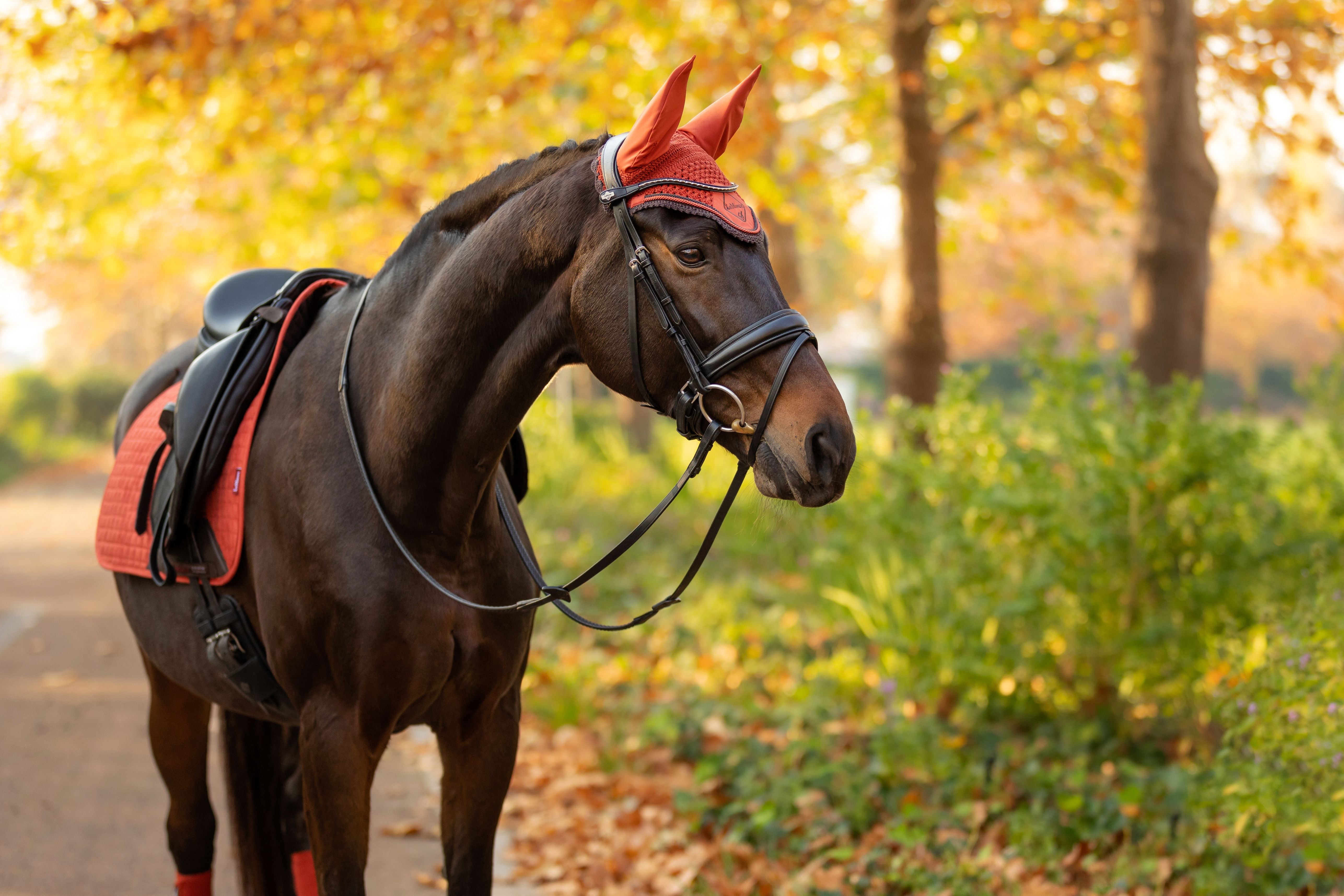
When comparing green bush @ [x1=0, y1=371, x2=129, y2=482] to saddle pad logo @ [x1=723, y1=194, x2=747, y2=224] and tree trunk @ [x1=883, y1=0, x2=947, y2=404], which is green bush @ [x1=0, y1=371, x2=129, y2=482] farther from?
saddle pad logo @ [x1=723, y1=194, x2=747, y2=224]

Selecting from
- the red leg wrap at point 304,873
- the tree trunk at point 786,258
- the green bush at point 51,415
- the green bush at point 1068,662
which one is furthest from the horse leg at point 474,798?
the green bush at point 51,415

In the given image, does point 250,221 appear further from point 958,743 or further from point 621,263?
point 621,263

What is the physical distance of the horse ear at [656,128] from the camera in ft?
6.07

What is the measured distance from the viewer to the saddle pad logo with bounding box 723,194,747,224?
75.1 inches

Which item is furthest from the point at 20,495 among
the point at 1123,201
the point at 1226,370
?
the point at 1226,370

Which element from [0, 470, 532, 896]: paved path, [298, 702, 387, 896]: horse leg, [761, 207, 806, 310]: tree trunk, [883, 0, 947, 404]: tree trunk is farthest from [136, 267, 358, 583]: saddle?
[761, 207, 806, 310]: tree trunk

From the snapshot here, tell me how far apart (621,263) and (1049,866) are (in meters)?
2.91

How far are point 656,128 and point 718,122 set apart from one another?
288mm

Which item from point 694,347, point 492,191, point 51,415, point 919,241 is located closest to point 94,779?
point 492,191

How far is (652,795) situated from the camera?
4754 millimetres

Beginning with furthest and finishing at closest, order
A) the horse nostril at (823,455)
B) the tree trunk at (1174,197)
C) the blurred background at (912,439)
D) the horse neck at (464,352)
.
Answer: the tree trunk at (1174,197) → the blurred background at (912,439) → the horse neck at (464,352) → the horse nostril at (823,455)

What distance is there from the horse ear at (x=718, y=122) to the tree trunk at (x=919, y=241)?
17.7 feet

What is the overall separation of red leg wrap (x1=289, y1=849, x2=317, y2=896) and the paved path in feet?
2.98

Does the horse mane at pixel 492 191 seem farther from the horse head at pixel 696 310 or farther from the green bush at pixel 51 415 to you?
the green bush at pixel 51 415
